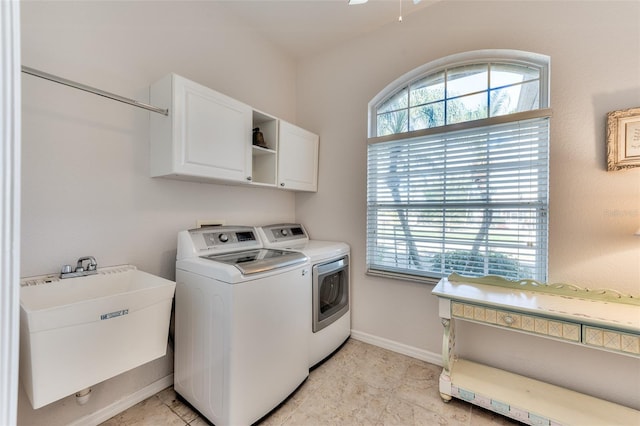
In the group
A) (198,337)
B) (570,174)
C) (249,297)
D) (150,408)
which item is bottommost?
(150,408)

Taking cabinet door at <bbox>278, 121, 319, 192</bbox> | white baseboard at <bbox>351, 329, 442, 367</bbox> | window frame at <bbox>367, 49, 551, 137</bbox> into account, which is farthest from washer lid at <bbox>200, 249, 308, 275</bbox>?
window frame at <bbox>367, 49, 551, 137</bbox>

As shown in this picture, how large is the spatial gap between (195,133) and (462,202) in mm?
2004

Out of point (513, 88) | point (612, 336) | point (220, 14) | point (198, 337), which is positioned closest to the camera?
point (612, 336)

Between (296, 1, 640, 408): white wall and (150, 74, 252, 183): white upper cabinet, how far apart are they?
147 centimetres

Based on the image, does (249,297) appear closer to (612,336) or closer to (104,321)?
(104,321)

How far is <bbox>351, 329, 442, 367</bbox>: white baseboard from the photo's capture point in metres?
2.09

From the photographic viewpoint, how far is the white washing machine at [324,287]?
1.98 meters

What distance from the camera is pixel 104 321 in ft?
3.56

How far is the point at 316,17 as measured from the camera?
228cm

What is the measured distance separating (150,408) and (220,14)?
9.65ft

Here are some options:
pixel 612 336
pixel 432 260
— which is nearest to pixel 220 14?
pixel 432 260

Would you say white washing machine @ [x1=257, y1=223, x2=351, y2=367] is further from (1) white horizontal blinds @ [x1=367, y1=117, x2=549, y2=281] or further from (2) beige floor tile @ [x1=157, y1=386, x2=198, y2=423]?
(2) beige floor tile @ [x1=157, y1=386, x2=198, y2=423]

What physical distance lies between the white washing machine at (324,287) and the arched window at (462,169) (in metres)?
0.35

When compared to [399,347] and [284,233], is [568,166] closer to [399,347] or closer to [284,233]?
[399,347]
